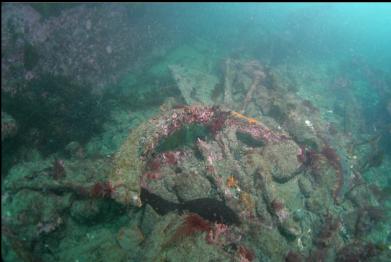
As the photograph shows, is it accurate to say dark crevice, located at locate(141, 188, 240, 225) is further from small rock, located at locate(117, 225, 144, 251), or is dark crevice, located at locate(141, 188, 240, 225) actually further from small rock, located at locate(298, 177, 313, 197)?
small rock, located at locate(298, 177, 313, 197)

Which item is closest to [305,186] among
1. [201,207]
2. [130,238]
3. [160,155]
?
[201,207]

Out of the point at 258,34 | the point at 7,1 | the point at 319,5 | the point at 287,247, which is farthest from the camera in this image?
the point at 319,5

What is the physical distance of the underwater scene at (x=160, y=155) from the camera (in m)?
5.68

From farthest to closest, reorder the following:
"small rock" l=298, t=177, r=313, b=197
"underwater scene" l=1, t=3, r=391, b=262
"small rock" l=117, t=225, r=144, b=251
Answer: "small rock" l=298, t=177, r=313, b=197
"small rock" l=117, t=225, r=144, b=251
"underwater scene" l=1, t=3, r=391, b=262

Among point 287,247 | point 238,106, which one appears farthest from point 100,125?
point 287,247

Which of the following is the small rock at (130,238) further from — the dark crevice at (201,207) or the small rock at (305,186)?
the small rock at (305,186)

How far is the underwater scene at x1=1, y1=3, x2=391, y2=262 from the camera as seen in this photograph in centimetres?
568

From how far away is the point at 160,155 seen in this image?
745cm

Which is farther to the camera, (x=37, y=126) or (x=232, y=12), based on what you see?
(x=232, y=12)

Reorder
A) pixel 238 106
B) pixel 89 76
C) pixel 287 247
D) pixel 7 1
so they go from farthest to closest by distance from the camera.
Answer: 1. pixel 238 106
2. pixel 89 76
3. pixel 287 247
4. pixel 7 1

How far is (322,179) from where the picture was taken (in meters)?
9.74

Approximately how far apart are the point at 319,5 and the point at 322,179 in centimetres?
3633

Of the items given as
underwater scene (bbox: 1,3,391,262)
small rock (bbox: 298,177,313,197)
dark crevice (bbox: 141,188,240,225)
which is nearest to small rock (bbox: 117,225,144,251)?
underwater scene (bbox: 1,3,391,262)

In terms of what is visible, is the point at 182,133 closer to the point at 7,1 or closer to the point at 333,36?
the point at 7,1
